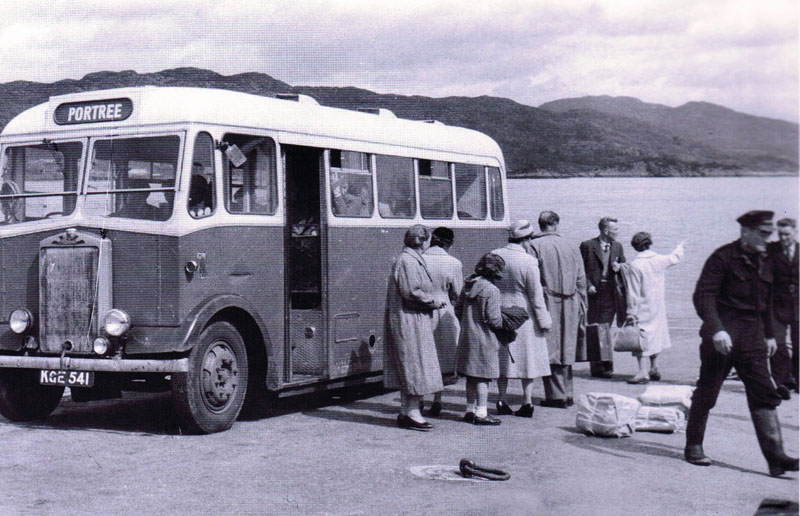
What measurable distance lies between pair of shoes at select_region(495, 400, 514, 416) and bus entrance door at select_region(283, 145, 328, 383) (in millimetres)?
1743

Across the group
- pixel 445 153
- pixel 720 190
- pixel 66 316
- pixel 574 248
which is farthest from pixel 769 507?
pixel 445 153

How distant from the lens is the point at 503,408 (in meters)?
10.1

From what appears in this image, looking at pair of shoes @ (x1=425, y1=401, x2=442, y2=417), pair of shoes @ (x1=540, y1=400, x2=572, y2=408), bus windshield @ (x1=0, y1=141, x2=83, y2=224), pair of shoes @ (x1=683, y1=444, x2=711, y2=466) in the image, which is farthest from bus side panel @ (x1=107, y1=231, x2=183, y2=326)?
pair of shoes @ (x1=683, y1=444, x2=711, y2=466)

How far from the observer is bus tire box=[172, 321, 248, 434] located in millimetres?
8961

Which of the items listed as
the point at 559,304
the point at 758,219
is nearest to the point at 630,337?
the point at 559,304

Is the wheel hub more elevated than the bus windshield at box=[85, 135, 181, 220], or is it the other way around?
the bus windshield at box=[85, 135, 181, 220]

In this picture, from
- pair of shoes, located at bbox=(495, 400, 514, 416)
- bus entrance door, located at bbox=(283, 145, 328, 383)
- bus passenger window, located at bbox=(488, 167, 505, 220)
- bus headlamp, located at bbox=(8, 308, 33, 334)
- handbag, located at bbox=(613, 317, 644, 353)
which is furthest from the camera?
bus passenger window, located at bbox=(488, 167, 505, 220)

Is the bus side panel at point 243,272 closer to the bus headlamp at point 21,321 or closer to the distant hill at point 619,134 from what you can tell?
the bus headlamp at point 21,321

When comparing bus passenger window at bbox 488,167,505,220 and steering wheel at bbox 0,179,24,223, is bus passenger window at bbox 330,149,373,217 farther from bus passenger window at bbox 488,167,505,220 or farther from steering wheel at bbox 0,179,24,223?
bus passenger window at bbox 488,167,505,220

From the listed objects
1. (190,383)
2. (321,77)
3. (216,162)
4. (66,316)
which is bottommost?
(190,383)

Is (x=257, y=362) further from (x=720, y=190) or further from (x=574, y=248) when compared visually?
(x=720, y=190)

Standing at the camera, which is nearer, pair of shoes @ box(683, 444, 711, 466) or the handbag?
pair of shoes @ box(683, 444, 711, 466)

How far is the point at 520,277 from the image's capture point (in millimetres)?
9914

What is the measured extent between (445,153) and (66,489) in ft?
23.7
